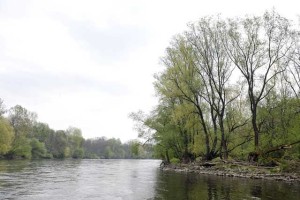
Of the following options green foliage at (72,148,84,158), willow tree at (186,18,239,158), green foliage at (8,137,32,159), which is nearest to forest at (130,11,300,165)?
willow tree at (186,18,239,158)

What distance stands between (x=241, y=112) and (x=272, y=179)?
23961 millimetres

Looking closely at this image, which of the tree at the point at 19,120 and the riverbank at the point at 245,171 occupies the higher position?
the tree at the point at 19,120

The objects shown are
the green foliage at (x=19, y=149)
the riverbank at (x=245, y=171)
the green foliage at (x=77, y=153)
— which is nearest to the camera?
the riverbank at (x=245, y=171)

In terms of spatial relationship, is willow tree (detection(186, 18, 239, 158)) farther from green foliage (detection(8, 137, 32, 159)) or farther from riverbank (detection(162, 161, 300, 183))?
green foliage (detection(8, 137, 32, 159))

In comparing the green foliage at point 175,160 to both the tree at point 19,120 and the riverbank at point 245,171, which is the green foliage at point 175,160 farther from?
the tree at point 19,120

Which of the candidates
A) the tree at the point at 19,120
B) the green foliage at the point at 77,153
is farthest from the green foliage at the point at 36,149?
the green foliage at the point at 77,153

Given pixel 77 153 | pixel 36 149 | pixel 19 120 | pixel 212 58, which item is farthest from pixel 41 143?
pixel 212 58

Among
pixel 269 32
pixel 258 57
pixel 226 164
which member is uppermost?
pixel 269 32

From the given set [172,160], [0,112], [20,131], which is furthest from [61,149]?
[172,160]

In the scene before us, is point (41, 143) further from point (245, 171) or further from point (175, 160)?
point (245, 171)

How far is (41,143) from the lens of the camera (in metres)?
108

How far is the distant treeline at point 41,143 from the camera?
76.1m

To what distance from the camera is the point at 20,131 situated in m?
94.1

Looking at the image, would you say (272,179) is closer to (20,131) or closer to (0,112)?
(0,112)
